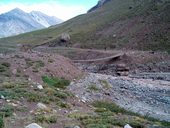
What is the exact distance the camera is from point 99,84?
1420 inches

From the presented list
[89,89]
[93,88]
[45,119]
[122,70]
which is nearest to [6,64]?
[89,89]

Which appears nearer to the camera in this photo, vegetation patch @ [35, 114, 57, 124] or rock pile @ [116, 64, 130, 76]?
vegetation patch @ [35, 114, 57, 124]

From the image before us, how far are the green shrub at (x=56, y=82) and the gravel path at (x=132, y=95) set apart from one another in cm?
62

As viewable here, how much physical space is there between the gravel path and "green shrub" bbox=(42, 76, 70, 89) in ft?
2.04

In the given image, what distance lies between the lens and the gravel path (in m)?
28.7

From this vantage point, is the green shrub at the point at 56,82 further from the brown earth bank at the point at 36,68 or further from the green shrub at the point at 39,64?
the green shrub at the point at 39,64

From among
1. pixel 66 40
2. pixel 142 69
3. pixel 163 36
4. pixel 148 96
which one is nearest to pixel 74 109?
pixel 148 96

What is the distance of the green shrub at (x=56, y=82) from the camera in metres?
31.1

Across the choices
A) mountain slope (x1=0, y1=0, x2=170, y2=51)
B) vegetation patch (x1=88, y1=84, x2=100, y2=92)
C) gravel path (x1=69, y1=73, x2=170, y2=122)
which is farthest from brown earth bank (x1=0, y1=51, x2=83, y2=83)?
mountain slope (x1=0, y1=0, x2=170, y2=51)

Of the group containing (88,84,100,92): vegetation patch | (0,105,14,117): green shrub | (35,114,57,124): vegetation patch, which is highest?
(0,105,14,117): green shrub

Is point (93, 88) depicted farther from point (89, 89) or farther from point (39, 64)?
point (39, 64)

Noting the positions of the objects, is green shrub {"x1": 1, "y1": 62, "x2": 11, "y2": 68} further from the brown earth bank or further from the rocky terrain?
the brown earth bank

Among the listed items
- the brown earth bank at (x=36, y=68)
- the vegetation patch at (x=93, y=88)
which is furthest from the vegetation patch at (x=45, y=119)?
the vegetation patch at (x=93, y=88)

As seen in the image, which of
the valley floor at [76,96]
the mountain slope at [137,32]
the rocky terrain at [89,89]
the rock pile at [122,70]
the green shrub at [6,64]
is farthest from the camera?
the mountain slope at [137,32]
